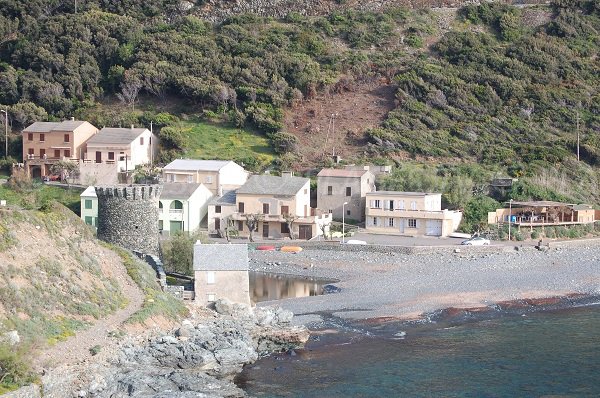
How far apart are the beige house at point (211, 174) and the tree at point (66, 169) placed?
7.21m

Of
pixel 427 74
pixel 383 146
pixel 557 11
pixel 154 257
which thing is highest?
pixel 557 11

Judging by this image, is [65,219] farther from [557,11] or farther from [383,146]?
[557,11]

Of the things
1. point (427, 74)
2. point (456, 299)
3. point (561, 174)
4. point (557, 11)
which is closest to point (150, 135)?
point (427, 74)

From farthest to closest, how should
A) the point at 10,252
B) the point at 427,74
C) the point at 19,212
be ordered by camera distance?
the point at 427,74 < the point at 19,212 < the point at 10,252

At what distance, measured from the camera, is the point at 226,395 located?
35.6 metres

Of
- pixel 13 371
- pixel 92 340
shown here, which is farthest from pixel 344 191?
pixel 13 371

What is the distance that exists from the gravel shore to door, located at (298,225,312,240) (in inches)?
152

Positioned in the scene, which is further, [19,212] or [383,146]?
[383,146]

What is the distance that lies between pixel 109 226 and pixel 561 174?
37.5 meters

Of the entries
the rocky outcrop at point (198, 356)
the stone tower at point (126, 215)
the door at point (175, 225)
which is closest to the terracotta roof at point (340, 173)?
the door at point (175, 225)

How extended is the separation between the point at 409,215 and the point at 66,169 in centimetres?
2438

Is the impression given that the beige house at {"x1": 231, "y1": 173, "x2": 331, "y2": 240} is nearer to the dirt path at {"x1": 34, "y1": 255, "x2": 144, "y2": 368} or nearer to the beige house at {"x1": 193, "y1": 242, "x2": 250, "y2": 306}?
the beige house at {"x1": 193, "y1": 242, "x2": 250, "y2": 306}

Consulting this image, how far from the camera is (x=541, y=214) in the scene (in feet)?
224

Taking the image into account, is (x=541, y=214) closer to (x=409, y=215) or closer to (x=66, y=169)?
(x=409, y=215)
